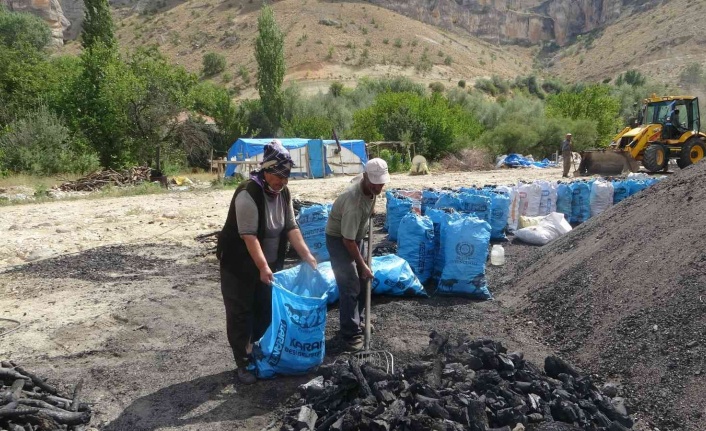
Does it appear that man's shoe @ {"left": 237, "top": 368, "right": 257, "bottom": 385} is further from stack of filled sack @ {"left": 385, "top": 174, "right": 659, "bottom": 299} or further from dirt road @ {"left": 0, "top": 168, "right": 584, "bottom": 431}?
stack of filled sack @ {"left": 385, "top": 174, "right": 659, "bottom": 299}

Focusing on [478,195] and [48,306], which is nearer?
[48,306]

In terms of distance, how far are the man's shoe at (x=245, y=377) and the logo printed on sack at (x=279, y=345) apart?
15 centimetres

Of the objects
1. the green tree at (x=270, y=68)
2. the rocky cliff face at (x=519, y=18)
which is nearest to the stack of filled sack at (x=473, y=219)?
the green tree at (x=270, y=68)

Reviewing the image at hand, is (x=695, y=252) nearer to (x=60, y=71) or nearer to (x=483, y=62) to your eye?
(x=60, y=71)

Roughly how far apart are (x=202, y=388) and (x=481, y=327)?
90.8 inches

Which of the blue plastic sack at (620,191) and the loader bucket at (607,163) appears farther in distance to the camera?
the loader bucket at (607,163)

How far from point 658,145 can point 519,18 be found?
79.5 meters

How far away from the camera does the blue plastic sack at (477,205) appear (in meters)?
7.04

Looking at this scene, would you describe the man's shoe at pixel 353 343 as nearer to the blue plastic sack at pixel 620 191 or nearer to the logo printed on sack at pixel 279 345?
the logo printed on sack at pixel 279 345

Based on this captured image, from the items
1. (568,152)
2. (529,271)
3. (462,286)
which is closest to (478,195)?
(529,271)

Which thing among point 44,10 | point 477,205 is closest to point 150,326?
point 477,205

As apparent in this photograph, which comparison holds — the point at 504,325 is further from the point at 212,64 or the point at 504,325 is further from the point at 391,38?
the point at 391,38

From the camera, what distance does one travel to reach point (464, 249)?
16.8ft

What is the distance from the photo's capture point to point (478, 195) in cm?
721
